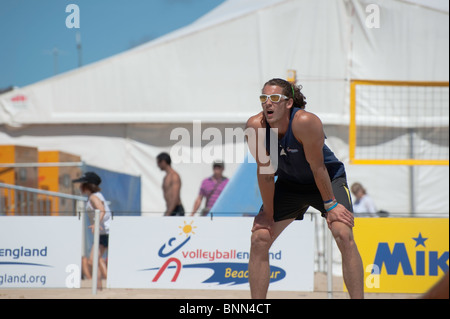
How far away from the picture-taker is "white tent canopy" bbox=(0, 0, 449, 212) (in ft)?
39.4

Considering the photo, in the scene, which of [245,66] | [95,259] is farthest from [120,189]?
[95,259]

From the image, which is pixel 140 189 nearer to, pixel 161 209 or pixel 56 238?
pixel 161 209

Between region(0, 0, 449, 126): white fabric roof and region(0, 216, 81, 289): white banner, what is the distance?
4730mm

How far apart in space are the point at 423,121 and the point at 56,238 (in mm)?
7245

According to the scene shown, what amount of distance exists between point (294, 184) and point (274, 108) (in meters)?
0.62

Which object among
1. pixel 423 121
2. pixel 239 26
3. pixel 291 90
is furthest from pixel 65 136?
pixel 291 90

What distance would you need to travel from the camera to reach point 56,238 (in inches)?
299

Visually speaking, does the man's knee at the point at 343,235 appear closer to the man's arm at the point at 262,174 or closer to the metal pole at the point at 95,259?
the man's arm at the point at 262,174

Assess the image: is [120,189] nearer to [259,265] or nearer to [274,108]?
[259,265]

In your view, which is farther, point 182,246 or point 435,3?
point 435,3

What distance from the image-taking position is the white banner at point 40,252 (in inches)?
293

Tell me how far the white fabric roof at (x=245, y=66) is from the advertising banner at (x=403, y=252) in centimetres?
443
